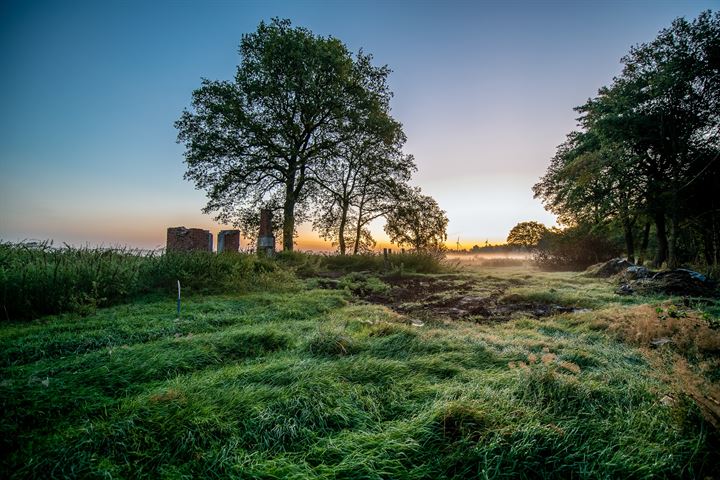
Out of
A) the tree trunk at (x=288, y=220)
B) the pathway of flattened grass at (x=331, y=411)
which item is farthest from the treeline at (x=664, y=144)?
the pathway of flattened grass at (x=331, y=411)

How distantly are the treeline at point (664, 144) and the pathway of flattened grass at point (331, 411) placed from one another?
16.6 meters

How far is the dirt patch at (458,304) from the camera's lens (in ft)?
19.8

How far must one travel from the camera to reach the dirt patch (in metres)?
6.04

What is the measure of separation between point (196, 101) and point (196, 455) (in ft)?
58.8

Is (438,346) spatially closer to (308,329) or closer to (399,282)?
(308,329)

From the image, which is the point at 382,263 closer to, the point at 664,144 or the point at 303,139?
the point at 303,139

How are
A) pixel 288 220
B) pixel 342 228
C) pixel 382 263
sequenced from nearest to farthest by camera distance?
pixel 382 263 < pixel 288 220 < pixel 342 228

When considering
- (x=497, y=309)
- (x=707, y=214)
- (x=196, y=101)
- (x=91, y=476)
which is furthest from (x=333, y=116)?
(x=707, y=214)

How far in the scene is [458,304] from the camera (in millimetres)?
7168

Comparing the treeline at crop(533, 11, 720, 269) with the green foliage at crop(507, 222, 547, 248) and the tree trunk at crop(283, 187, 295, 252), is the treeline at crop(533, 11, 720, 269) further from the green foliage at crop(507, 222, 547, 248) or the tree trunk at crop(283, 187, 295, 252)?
the green foliage at crop(507, 222, 547, 248)

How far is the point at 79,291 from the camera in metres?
5.31

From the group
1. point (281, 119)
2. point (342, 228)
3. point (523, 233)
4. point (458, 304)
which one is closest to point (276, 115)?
Answer: point (281, 119)

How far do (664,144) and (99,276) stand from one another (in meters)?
23.0

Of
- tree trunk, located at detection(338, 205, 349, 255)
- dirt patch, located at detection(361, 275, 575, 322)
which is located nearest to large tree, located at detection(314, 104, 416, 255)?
tree trunk, located at detection(338, 205, 349, 255)
